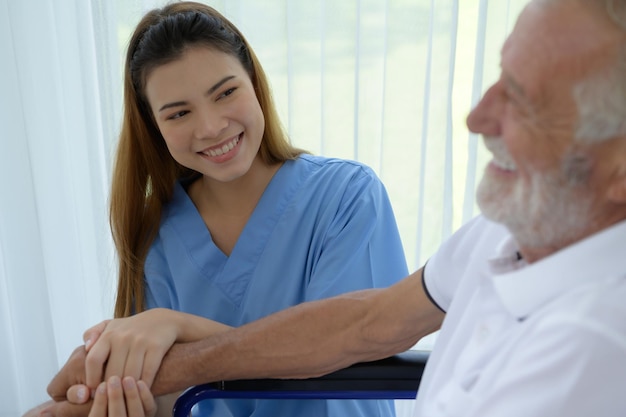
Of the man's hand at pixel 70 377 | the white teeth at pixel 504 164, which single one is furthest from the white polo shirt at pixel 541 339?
the man's hand at pixel 70 377

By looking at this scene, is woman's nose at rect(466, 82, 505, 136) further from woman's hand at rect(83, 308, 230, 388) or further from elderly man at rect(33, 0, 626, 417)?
woman's hand at rect(83, 308, 230, 388)

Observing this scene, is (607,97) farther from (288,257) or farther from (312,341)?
(288,257)

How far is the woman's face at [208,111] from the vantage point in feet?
4.07

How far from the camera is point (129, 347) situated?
1.05m

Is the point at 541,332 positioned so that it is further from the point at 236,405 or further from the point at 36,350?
the point at 36,350

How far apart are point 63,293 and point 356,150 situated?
1010mm

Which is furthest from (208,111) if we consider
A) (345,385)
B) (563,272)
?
(563,272)

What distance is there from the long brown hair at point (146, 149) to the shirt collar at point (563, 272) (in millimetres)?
769

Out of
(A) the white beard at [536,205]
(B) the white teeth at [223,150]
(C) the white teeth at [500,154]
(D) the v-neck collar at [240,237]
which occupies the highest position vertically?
(C) the white teeth at [500,154]

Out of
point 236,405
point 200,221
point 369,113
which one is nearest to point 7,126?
point 200,221

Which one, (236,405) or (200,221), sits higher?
(200,221)

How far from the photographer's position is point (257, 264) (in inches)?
52.2

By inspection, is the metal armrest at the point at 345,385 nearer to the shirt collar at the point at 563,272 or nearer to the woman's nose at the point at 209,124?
the shirt collar at the point at 563,272

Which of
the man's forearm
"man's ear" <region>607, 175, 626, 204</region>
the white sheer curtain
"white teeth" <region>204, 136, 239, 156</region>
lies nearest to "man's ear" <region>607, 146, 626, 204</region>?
"man's ear" <region>607, 175, 626, 204</region>
